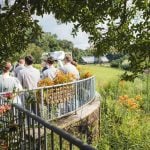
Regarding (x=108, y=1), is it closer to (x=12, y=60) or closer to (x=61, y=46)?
(x=12, y=60)

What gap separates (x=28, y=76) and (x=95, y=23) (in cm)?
424

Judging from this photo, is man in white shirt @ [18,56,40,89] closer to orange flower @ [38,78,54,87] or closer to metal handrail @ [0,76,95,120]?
metal handrail @ [0,76,95,120]

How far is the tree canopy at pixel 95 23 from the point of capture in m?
5.81

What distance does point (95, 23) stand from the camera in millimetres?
6969

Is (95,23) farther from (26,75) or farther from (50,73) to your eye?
(50,73)

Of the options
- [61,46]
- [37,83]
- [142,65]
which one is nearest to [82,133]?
[37,83]

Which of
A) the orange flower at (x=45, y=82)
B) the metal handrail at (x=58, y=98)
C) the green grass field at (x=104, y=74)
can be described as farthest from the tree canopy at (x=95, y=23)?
the green grass field at (x=104, y=74)

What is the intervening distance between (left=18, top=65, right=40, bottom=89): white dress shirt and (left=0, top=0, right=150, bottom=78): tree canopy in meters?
3.38

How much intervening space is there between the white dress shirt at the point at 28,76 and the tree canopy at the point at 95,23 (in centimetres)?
338

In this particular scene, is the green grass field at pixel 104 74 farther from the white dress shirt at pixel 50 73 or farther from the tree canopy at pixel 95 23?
the tree canopy at pixel 95 23

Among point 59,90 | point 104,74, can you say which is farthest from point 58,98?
point 104,74

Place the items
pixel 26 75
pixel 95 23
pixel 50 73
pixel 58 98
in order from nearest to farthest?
1. pixel 95 23
2. pixel 26 75
3. pixel 58 98
4. pixel 50 73

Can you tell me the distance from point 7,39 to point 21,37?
292 mm

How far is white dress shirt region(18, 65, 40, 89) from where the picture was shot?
35.9 feet
